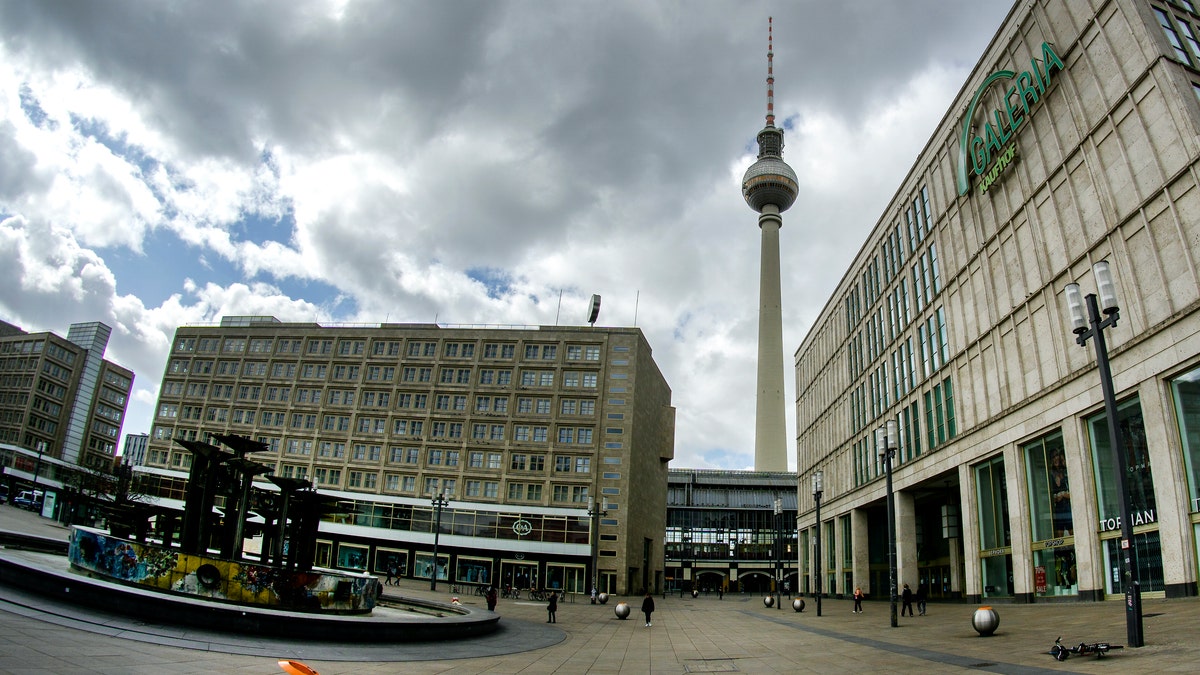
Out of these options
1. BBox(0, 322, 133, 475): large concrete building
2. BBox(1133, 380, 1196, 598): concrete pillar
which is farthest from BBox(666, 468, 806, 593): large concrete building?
BBox(1133, 380, 1196, 598): concrete pillar

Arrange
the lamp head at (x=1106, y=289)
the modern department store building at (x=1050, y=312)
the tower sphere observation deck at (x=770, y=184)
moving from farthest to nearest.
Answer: the tower sphere observation deck at (x=770, y=184), the modern department store building at (x=1050, y=312), the lamp head at (x=1106, y=289)

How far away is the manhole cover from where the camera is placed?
17453 mm

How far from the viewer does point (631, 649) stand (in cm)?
2289

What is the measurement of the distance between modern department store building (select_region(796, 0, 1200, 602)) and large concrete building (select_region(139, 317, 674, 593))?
29.2 metres

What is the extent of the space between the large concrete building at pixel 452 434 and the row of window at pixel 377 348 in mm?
156

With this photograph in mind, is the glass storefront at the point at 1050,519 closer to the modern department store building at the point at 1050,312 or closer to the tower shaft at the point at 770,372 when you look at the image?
the modern department store building at the point at 1050,312

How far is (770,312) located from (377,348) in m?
78.9

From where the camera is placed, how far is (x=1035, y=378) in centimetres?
3453

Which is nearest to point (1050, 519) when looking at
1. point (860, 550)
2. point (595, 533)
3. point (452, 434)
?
point (860, 550)

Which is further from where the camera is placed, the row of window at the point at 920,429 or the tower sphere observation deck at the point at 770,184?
the tower sphere observation deck at the point at 770,184

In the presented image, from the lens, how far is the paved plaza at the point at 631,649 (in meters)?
12.8

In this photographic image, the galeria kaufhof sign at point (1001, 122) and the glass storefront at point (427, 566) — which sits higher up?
the galeria kaufhof sign at point (1001, 122)

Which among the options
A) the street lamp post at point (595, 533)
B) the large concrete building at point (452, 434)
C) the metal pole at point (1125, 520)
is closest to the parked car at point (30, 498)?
the large concrete building at point (452, 434)

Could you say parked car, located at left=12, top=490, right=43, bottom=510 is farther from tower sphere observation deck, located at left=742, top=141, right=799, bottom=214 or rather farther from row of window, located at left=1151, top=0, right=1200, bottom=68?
tower sphere observation deck, located at left=742, top=141, right=799, bottom=214
